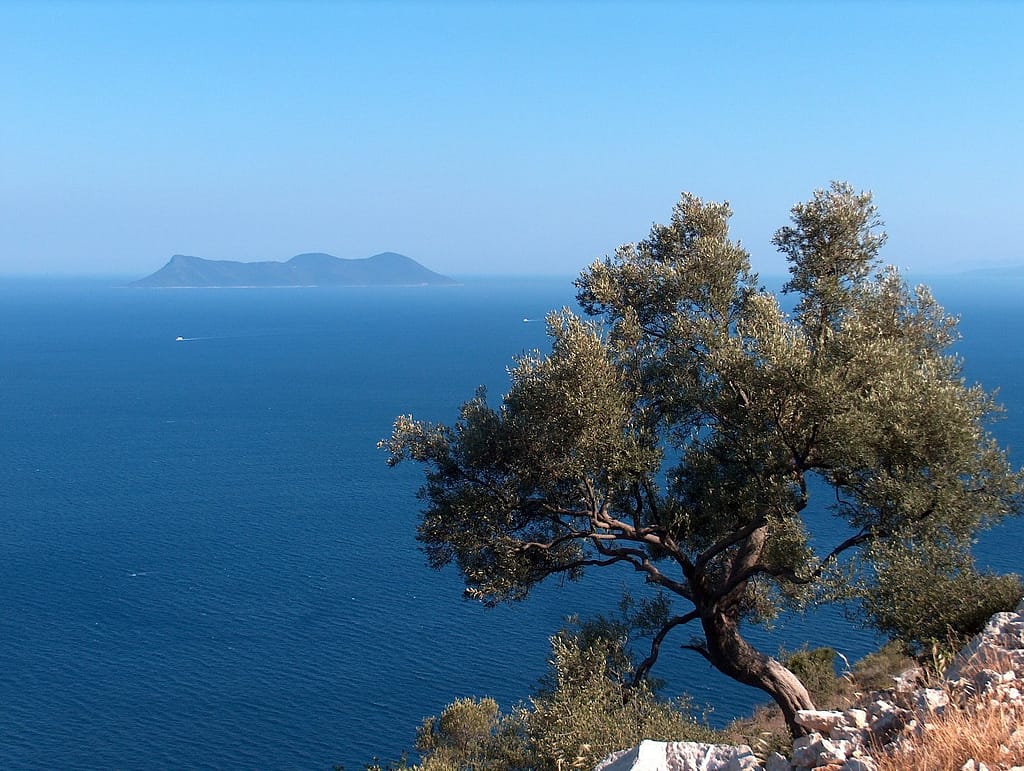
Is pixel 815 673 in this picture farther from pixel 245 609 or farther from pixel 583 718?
pixel 245 609

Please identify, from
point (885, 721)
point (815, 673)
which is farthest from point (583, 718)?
point (815, 673)

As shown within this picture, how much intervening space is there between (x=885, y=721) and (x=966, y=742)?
52.9 inches

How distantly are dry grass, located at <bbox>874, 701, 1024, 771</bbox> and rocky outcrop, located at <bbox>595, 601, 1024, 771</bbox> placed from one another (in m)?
0.10

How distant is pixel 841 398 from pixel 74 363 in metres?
177

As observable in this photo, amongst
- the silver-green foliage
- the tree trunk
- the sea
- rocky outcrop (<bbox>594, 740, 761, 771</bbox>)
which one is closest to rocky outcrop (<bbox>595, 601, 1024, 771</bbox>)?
rocky outcrop (<bbox>594, 740, 761, 771</bbox>)

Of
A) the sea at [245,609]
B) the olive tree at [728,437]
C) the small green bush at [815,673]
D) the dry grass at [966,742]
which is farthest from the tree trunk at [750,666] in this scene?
the sea at [245,609]

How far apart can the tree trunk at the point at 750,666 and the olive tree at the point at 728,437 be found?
0.04m

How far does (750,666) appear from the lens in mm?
15922

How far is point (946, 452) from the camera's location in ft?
46.0

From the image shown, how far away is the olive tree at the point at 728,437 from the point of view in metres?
14.1

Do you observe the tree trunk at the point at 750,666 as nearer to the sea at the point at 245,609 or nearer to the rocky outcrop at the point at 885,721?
the rocky outcrop at the point at 885,721

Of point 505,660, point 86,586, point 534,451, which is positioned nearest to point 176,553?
point 86,586

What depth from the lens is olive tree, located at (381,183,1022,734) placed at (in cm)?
1405

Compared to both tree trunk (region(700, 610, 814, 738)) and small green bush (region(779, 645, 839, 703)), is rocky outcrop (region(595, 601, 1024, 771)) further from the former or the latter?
small green bush (region(779, 645, 839, 703))
